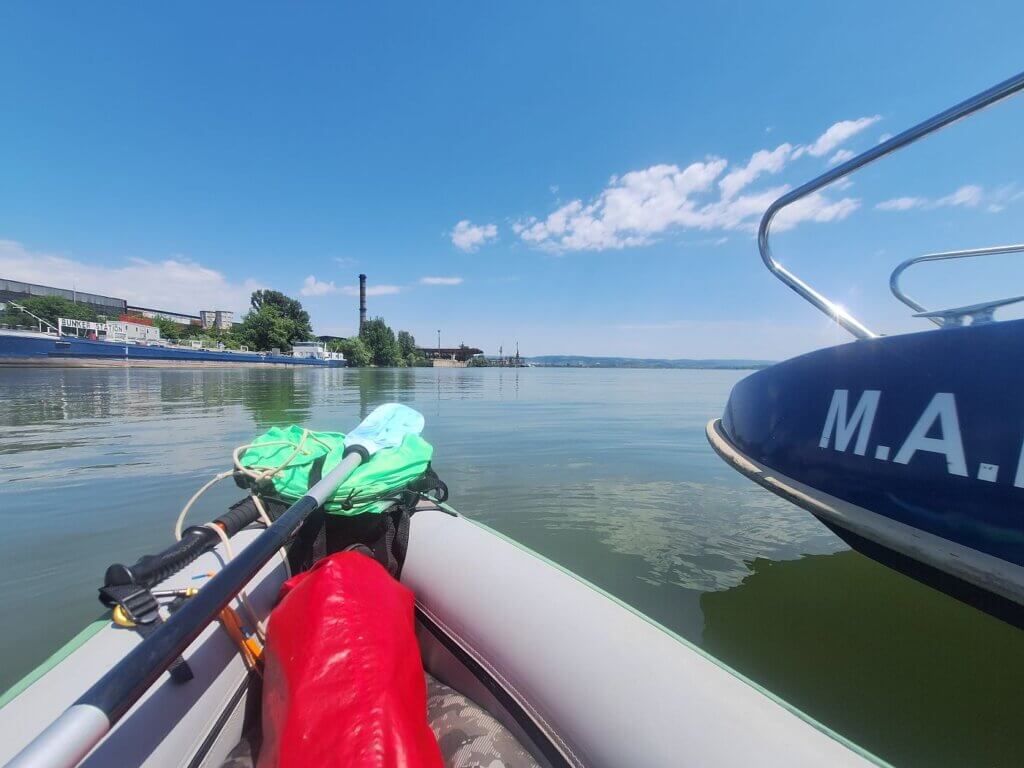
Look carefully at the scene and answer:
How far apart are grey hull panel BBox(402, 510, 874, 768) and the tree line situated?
53509 mm

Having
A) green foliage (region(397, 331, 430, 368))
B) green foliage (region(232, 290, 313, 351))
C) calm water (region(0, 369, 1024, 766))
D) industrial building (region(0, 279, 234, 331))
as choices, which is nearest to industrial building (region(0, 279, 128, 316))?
industrial building (region(0, 279, 234, 331))

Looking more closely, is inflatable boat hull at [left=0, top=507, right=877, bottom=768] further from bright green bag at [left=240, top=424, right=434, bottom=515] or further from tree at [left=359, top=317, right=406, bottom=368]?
tree at [left=359, top=317, right=406, bottom=368]

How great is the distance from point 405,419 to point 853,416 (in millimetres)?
2195

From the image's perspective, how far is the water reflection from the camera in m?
1.43

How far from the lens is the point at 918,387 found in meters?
1.24

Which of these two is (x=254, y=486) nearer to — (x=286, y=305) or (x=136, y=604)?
(x=136, y=604)

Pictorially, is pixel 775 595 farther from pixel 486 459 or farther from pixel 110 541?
pixel 110 541

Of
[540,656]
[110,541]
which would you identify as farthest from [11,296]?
[540,656]

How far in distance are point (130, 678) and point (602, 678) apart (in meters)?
1.01

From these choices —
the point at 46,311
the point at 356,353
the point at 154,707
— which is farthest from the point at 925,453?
the point at 46,311

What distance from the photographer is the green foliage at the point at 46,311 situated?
43969mm

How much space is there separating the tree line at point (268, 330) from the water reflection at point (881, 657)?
175 ft

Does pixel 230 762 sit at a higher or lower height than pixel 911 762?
higher

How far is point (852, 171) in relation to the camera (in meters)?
1.69
